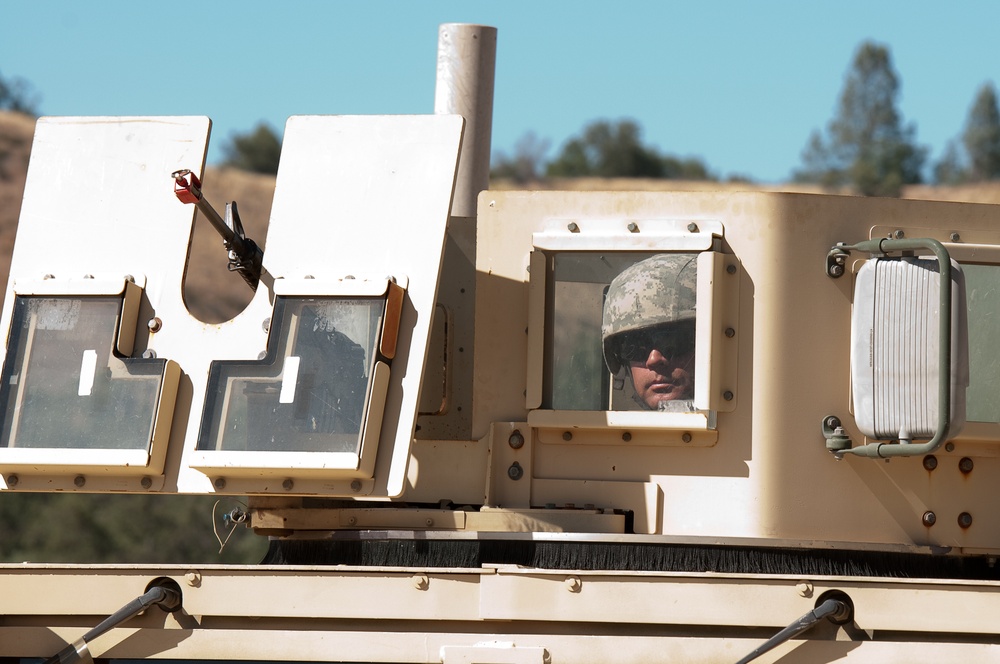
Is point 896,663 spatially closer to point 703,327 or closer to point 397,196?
point 703,327

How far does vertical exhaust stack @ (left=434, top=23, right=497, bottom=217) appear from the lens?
671 centimetres

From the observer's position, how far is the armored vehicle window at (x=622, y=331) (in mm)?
5191

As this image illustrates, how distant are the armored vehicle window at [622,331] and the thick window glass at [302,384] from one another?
754 millimetres

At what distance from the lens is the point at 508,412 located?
17.7 ft

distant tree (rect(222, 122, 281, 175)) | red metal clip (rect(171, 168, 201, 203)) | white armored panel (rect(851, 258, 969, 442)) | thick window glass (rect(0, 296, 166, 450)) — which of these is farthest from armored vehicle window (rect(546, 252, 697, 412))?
distant tree (rect(222, 122, 281, 175))

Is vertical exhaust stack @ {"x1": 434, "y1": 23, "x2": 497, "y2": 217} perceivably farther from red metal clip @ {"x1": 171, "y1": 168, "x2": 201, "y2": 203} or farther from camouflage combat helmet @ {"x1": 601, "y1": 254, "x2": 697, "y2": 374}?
red metal clip @ {"x1": 171, "y1": 168, "x2": 201, "y2": 203}

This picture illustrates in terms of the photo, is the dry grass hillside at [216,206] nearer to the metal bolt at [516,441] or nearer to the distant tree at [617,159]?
the distant tree at [617,159]

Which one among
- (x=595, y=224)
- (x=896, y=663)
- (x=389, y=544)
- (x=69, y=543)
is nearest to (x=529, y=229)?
(x=595, y=224)

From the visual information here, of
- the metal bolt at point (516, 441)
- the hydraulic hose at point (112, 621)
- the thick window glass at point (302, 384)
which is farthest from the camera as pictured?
the metal bolt at point (516, 441)

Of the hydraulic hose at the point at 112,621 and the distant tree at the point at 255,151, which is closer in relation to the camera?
the hydraulic hose at the point at 112,621

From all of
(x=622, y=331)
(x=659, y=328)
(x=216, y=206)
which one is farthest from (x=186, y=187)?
(x=216, y=206)

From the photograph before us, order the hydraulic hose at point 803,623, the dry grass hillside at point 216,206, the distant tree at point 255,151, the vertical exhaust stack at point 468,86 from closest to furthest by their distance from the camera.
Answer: the hydraulic hose at point 803,623
the vertical exhaust stack at point 468,86
the dry grass hillside at point 216,206
the distant tree at point 255,151

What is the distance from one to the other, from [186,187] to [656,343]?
171cm

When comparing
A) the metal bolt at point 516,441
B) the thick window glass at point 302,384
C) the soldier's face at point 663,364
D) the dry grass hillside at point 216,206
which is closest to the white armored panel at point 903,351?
the soldier's face at point 663,364
